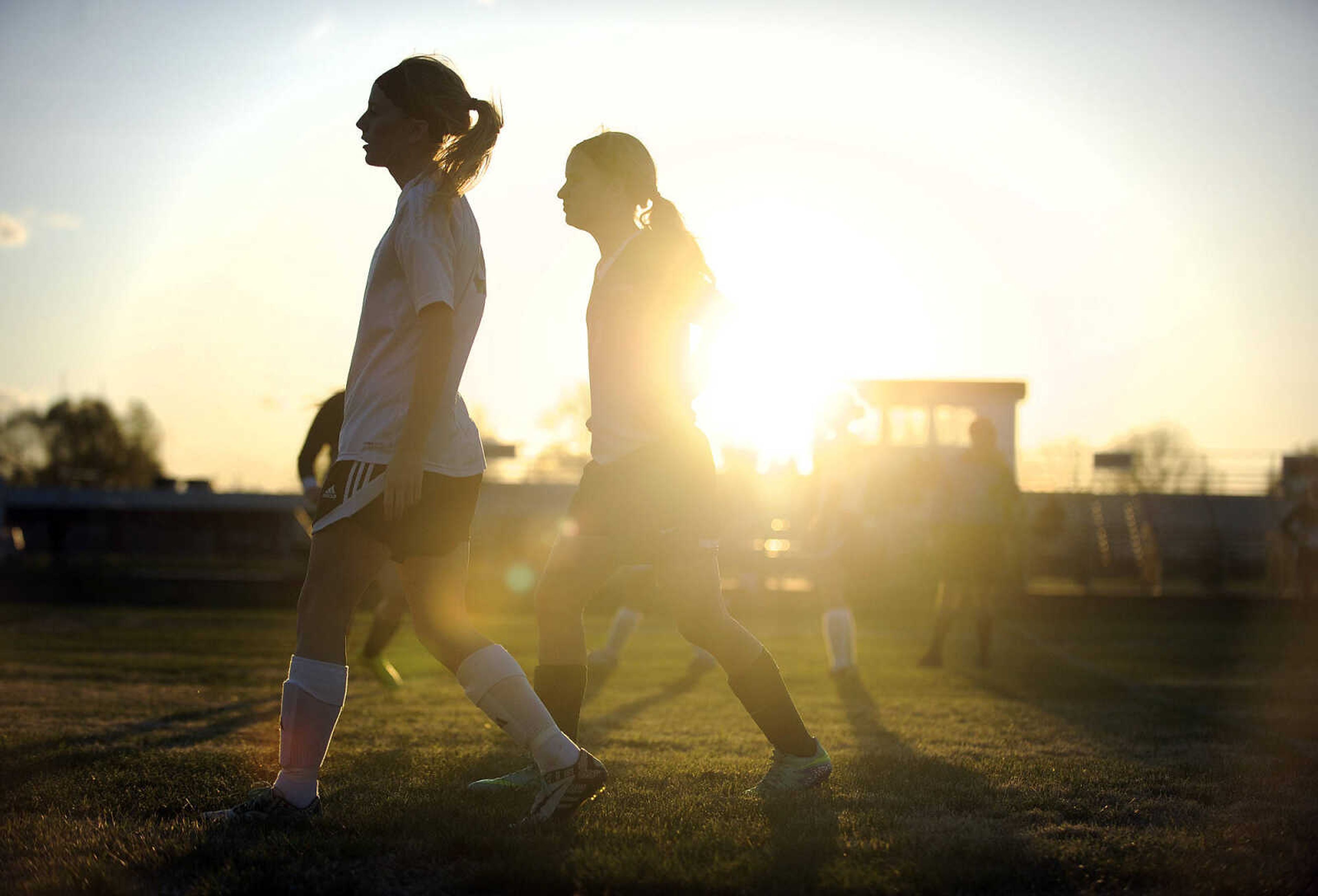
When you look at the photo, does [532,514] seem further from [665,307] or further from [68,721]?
[665,307]

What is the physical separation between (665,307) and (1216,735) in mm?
3678

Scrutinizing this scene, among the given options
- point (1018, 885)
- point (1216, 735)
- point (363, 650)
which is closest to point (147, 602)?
point (363, 650)

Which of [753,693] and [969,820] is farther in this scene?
[753,693]

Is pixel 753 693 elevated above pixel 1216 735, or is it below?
above

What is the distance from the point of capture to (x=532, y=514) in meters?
32.2

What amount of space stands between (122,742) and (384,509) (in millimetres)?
2633

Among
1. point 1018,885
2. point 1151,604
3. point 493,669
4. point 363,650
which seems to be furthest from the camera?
point 1151,604

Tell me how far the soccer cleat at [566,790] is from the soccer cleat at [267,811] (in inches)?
23.3

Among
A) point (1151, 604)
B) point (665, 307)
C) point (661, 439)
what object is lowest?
point (1151, 604)

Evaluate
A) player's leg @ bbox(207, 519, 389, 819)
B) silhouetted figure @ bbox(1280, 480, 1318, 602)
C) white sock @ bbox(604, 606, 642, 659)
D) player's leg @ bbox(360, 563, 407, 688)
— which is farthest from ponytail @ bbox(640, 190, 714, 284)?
silhouetted figure @ bbox(1280, 480, 1318, 602)

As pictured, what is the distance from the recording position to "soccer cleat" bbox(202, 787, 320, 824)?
327 centimetres

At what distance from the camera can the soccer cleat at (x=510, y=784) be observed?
3.91 m

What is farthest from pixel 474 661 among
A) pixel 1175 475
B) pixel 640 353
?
pixel 1175 475

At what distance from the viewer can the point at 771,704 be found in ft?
12.6
